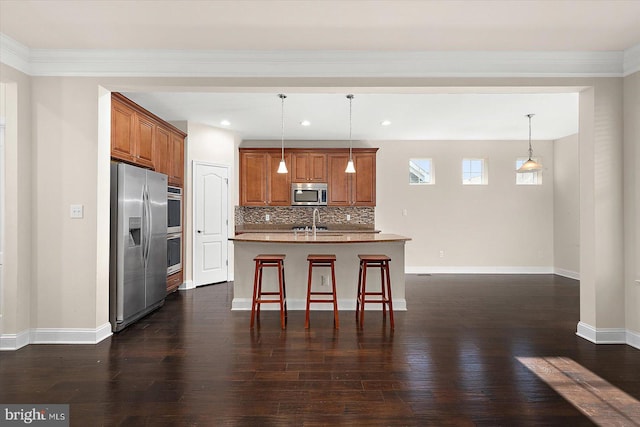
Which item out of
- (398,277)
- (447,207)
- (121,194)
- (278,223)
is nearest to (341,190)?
(278,223)

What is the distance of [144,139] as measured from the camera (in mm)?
4449

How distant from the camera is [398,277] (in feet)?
14.7

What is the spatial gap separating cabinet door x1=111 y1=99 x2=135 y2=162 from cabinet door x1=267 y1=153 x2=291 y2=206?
2.84 meters

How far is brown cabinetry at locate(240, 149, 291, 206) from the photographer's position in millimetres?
6684

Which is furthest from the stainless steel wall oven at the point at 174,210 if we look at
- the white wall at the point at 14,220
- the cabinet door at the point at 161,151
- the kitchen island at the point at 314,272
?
the white wall at the point at 14,220

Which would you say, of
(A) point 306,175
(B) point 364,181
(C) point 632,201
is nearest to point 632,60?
(C) point 632,201

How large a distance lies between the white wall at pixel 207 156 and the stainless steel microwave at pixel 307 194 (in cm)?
107

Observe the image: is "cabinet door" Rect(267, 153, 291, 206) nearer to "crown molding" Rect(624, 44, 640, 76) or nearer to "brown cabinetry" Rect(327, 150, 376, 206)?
"brown cabinetry" Rect(327, 150, 376, 206)

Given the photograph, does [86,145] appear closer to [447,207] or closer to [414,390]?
[414,390]

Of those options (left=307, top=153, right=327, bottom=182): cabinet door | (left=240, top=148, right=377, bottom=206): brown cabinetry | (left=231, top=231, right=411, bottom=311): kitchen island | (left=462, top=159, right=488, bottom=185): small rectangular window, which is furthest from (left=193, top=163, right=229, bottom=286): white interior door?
(left=462, top=159, right=488, bottom=185): small rectangular window

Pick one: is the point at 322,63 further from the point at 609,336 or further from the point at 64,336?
the point at 609,336

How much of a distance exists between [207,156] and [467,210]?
4.96m

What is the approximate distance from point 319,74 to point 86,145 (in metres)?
2.22

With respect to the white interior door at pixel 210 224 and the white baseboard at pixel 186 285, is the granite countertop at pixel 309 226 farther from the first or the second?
the white baseboard at pixel 186 285
